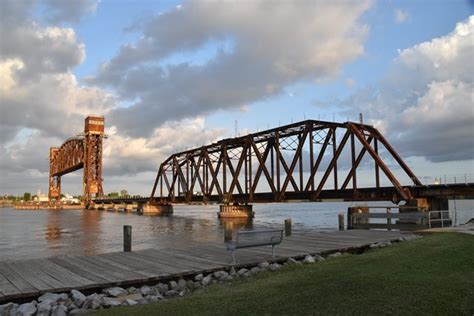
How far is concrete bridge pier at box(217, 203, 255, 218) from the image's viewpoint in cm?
8181

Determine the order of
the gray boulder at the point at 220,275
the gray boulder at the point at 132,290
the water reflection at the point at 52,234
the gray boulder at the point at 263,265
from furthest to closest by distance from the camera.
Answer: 1. the water reflection at the point at 52,234
2. the gray boulder at the point at 263,265
3. the gray boulder at the point at 220,275
4. the gray boulder at the point at 132,290

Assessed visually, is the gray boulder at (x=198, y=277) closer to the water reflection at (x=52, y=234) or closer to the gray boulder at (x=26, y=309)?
the gray boulder at (x=26, y=309)

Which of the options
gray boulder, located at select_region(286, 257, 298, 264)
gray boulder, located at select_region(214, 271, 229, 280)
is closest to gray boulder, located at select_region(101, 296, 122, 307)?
gray boulder, located at select_region(214, 271, 229, 280)

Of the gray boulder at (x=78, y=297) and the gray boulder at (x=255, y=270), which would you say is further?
the gray boulder at (x=255, y=270)

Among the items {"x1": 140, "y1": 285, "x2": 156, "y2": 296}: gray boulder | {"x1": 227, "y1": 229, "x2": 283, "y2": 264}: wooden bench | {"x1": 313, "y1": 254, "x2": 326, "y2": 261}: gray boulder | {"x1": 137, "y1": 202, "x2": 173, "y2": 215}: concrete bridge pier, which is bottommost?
{"x1": 137, "y1": 202, "x2": 173, "y2": 215}: concrete bridge pier

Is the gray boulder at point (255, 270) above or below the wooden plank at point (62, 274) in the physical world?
below

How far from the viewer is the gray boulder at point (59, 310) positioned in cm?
848

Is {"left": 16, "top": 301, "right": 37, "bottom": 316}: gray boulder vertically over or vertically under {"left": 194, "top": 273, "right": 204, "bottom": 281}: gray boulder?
over

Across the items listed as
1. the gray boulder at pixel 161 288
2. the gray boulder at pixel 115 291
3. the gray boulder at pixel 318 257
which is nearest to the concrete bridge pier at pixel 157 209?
the gray boulder at pixel 318 257

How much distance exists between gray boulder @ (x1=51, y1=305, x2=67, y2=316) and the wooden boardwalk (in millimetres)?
1281

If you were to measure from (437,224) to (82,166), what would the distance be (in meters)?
166

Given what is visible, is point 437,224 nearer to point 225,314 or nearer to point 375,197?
point 375,197

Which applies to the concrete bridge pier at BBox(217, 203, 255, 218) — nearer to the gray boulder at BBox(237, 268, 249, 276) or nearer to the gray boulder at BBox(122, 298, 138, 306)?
the gray boulder at BBox(237, 268, 249, 276)

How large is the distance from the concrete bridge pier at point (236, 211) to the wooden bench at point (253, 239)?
67476mm
